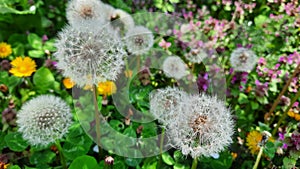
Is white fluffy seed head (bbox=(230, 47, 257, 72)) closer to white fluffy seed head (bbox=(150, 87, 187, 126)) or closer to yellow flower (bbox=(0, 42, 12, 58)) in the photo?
white fluffy seed head (bbox=(150, 87, 187, 126))

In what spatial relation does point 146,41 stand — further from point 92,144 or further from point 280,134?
point 280,134

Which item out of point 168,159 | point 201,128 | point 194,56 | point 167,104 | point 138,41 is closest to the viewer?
point 201,128

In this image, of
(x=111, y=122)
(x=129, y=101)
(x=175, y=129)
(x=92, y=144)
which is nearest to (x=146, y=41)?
(x=129, y=101)

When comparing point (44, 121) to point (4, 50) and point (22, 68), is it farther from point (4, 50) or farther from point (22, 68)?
point (4, 50)

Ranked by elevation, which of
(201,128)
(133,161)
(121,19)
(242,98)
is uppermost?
(121,19)

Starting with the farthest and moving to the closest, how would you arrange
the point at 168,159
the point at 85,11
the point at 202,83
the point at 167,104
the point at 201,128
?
1. the point at 202,83
2. the point at 85,11
3. the point at 168,159
4. the point at 167,104
5. the point at 201,128

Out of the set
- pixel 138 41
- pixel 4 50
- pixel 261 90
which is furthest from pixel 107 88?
pixel 261 90

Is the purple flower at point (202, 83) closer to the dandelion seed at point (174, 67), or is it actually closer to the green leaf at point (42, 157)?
the dandelion seed at point (174, 67)

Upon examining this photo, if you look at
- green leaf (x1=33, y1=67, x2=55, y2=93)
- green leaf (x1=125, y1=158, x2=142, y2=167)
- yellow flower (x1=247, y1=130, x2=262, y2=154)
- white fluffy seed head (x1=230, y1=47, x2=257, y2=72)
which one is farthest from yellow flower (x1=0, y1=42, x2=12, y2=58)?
yellow flower (x1=247, y1=130, x2=262, y2=154)

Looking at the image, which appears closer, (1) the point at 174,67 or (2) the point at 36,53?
(1) the point at 174,67
